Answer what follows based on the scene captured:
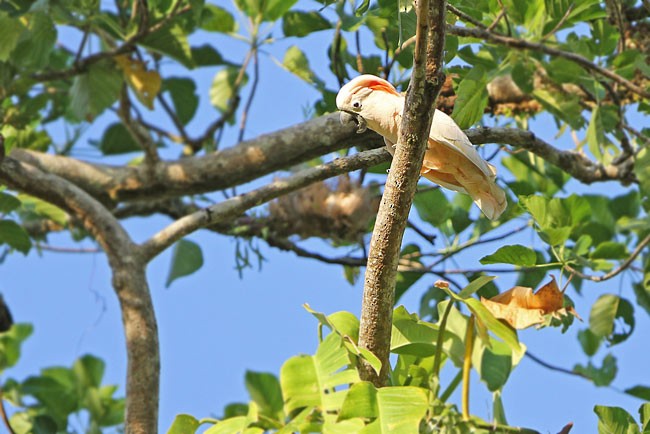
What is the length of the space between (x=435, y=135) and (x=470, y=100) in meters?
0.45

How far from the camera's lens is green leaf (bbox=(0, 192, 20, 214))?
2227 millimetres

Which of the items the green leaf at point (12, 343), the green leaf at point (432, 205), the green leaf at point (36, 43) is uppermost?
the green leaf at point (36, 43)

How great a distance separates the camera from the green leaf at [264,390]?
284 centimetres

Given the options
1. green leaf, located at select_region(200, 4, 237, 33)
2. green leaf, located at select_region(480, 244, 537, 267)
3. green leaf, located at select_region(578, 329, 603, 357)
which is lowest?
green leaf, located at select_region(480, 244, 537, 267)

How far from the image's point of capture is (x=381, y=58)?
2.13m

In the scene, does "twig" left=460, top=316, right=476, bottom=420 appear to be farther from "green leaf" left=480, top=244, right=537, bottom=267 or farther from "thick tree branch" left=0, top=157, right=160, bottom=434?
"thick tree branch" left=0, top=157, right=160, bottom=434

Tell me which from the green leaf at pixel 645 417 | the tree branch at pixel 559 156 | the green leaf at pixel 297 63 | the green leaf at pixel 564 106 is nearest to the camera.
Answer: the green leaf at pixel 645 417

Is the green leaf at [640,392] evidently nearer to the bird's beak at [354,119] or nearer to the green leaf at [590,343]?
the green leaf at [590,343]

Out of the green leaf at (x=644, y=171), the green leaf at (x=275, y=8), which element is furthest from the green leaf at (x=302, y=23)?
the green leaf at (x=644, y=171)

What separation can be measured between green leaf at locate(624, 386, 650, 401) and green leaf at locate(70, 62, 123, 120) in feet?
5.14

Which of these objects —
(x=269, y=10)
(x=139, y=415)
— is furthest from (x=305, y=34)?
(x=139, y=415)

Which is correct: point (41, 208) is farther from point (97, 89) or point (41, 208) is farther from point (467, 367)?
point (467, 367)

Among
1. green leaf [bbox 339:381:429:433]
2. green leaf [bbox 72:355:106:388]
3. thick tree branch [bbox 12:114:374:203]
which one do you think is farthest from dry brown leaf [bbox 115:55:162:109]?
green leaf [bbox 339:381:429:433]

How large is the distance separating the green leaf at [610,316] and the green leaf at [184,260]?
47.4 inches
